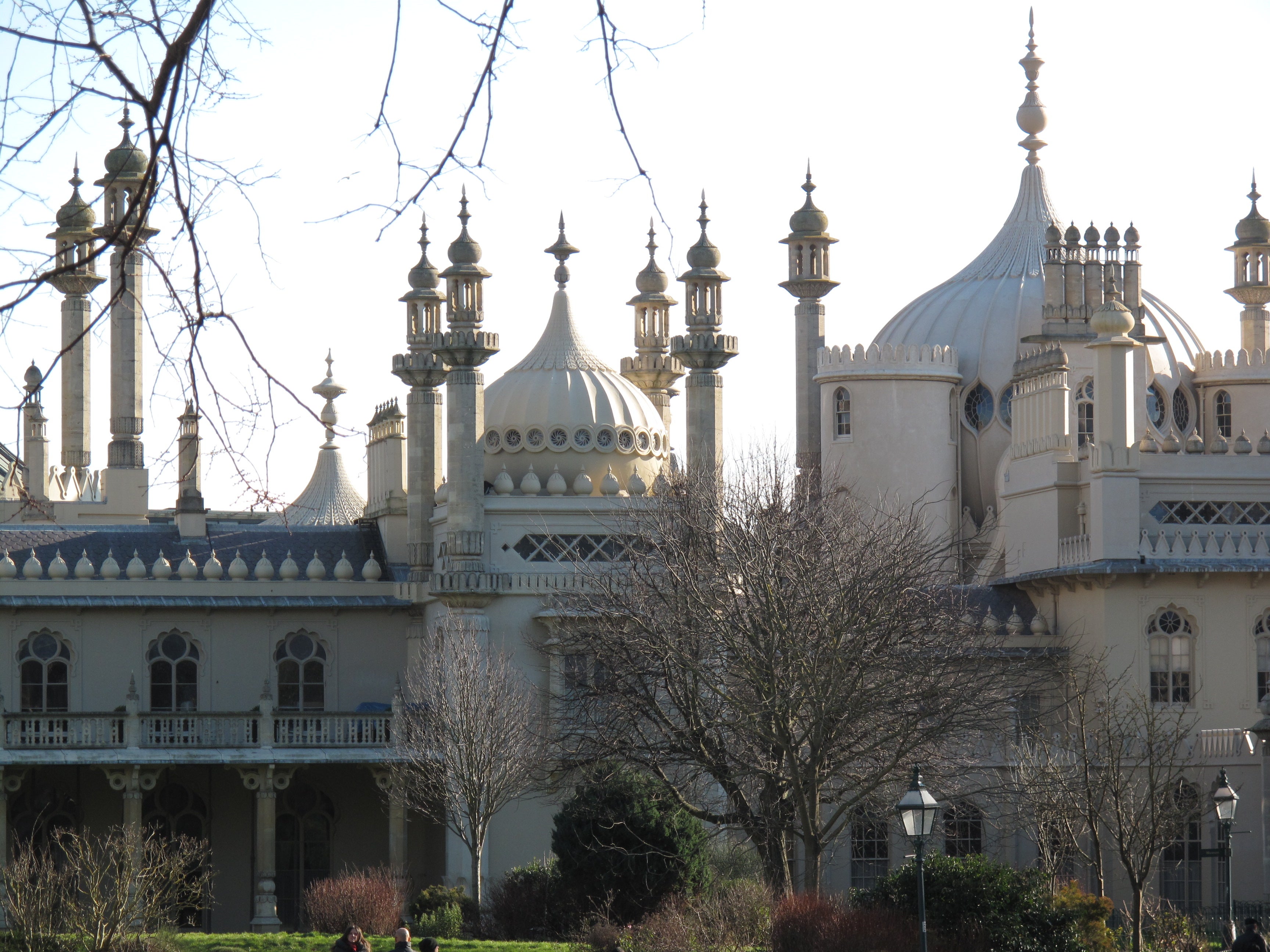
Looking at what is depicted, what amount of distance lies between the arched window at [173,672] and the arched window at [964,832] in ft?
47.9

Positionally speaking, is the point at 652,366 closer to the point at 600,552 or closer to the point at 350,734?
the point at 600,552

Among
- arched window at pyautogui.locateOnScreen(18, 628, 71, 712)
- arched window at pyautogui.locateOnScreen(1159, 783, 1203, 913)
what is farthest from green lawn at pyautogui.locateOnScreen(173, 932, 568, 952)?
arched window at pyautogui.locateOnScreen(1159, 783, 1203, 913)

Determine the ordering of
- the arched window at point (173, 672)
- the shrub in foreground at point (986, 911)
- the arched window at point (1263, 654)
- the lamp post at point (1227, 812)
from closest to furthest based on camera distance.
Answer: the shrub in foreground at point (986, 911)
the lamp post at point (1227, 812)
the arched window at point (1263, 654)
the arched window at point (173, 672)

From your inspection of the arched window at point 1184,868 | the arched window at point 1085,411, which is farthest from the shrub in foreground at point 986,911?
the arched window at point 1085,411

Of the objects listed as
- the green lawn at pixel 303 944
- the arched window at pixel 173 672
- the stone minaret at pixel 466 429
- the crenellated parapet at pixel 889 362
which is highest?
the crenellated parapet at pixel 889 362

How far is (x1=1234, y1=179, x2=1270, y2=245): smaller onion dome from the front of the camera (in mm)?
46688

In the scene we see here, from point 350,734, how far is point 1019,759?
468 inches

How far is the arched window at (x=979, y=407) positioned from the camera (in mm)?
45562

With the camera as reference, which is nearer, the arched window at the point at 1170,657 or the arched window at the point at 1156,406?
the arched window at the point at 1170,657

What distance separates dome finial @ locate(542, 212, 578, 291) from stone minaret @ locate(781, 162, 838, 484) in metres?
7.60

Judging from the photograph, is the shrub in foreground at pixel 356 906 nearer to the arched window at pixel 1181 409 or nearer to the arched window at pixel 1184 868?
the arched window at pixel 1184 868

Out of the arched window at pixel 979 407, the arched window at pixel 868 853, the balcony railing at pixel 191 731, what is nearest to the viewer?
the balcony railing at pixel 191 731

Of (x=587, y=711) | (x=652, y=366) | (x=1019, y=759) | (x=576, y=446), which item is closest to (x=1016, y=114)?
(x=652, y=366)

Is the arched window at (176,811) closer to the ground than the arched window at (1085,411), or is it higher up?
closer to the ground
